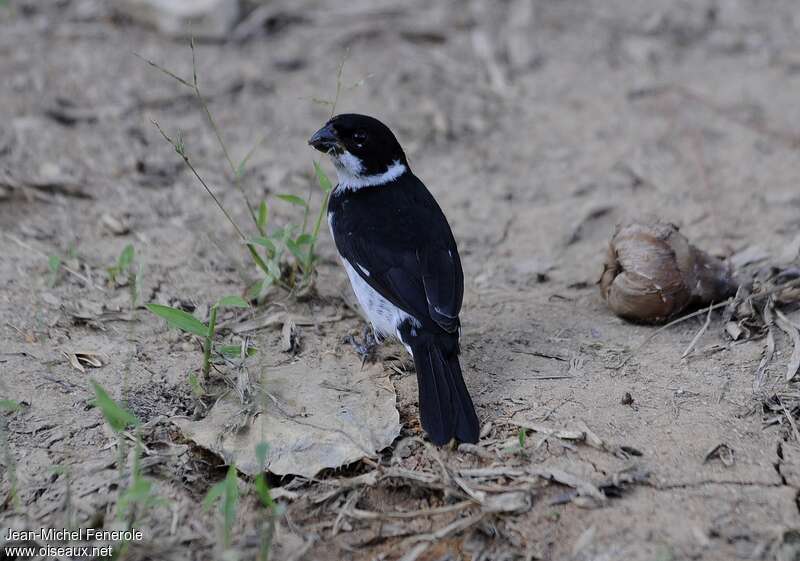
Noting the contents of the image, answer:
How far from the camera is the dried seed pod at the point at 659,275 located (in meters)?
4.25

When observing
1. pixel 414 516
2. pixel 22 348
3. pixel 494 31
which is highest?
pixel 494 31

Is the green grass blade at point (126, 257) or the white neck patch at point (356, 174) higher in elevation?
the white neck patch at point (356, 174)

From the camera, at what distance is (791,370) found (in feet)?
12.5

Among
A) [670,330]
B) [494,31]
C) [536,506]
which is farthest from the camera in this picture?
[494,31]

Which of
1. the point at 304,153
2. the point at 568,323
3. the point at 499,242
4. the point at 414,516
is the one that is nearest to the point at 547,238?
the point at 499,242

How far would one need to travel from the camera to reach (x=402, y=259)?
4191 millimetres

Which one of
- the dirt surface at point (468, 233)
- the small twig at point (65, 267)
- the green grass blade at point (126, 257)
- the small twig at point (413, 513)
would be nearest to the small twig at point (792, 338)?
the dirt surface at point (468, 233)

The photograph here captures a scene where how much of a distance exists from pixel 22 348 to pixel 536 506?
7.53ft

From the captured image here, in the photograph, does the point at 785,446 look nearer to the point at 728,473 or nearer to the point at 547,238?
the point at 728,473

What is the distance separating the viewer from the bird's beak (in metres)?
4.57

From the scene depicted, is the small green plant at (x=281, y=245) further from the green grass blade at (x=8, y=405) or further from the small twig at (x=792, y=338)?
the small twig at (x=792, y=338)

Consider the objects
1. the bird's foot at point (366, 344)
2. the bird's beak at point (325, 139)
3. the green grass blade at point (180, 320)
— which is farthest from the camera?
the bird's beak at point (325, 139)

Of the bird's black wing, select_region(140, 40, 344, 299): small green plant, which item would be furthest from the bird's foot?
select_region(140, 40, 344, 299): small green plant

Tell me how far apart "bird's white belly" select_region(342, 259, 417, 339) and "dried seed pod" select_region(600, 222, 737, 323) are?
1072 mm
